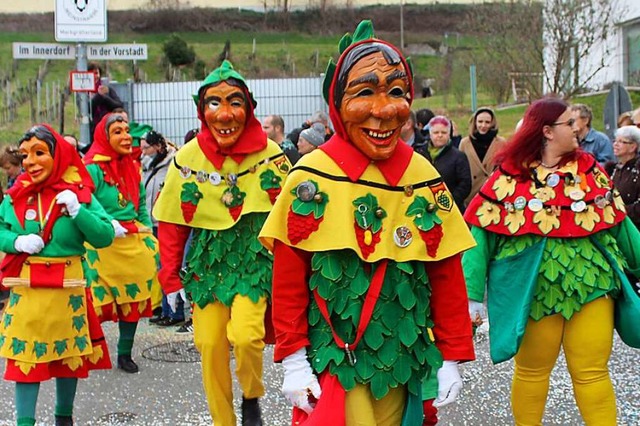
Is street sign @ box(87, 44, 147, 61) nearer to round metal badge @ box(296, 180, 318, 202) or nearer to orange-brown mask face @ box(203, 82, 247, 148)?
orange-brown mask face @ box(203, 82, 247, 148)

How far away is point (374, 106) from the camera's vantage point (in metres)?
3.35

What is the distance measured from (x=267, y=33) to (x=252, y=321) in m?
51.3

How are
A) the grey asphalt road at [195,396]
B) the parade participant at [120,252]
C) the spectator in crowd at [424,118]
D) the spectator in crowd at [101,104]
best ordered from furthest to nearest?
the spectator in crowd at [101,104] < the spectator in crowd at [424,118] < the parade participant at [120,252] < the grey asphalt road at [195,396]

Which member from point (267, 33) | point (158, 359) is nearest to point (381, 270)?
point (158, 359)

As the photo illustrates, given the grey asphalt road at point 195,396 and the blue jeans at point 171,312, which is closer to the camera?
the grey asphalt road at point 195,396

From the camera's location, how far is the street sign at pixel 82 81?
12031 mm

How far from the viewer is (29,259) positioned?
5.38 meters

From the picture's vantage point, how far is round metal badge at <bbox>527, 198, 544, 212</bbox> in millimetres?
4672

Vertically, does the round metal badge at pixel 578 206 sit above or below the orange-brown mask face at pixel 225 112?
below

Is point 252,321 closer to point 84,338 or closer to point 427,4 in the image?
point 84,338

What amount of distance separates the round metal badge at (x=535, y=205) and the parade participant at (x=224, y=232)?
1.50 m

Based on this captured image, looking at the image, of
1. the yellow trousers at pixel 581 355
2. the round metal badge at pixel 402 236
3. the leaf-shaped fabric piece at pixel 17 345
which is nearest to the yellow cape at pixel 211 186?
the leaf-shaped fabric piece at pixel 17 345

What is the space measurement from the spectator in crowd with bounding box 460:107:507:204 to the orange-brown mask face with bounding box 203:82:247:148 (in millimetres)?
4343

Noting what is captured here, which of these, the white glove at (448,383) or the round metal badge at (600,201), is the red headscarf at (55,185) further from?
the round metal badge at (600,201)
